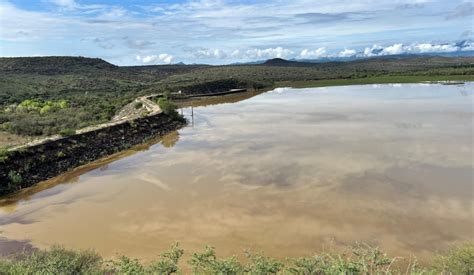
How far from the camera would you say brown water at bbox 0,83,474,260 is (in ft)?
32.7

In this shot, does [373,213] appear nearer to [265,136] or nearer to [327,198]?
[327,198]

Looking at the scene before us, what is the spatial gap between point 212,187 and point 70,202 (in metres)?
5.12

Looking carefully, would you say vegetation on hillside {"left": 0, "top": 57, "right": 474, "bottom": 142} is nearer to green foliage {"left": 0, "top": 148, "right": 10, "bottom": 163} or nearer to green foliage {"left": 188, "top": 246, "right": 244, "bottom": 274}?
green foliage {"left": 0, "top": 148, "right": 10, "bottom": 163}

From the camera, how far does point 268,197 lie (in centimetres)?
1287

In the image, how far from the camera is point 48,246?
10.1 metres

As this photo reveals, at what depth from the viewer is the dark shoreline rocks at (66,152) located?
607 inches

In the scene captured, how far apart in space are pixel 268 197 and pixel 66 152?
36.6 feet

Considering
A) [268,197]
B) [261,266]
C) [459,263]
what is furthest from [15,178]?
[459,263]

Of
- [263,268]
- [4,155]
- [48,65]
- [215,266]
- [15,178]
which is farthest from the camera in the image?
[48,65]

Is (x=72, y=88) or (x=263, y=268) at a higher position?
(x=72, y=88)

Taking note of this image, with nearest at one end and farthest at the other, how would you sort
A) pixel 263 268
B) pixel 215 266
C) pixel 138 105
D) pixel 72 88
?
pixel 263 268, pixel 215 266, pixel 138 105, pixel 72 88

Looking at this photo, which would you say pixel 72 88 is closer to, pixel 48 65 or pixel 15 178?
pixel 48 65

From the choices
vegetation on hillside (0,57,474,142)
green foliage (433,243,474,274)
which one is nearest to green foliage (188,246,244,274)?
green foliage (433,243,474,274)

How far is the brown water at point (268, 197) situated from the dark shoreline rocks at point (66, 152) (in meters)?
0.78
